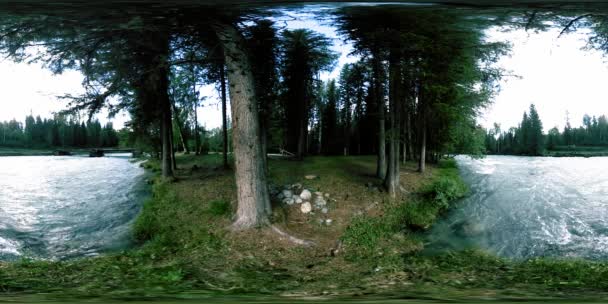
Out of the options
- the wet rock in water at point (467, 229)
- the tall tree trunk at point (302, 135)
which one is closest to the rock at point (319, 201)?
the tall tree trunk at point (302, 135)

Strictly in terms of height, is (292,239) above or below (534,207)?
below

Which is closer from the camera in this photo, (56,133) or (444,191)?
(56,133)

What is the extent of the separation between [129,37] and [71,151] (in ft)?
1.60

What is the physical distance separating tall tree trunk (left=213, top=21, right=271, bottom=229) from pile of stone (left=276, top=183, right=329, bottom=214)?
0.07 metres

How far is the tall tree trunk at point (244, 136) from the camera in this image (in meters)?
1.54

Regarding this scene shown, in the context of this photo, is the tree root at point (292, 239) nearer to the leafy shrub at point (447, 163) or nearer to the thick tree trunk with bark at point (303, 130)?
the thick tree trunk with bark at point (303, 130)

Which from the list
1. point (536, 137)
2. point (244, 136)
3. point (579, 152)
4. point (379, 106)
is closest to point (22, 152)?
point (244, 136)

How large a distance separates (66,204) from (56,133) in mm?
278

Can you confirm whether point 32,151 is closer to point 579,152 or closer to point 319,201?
point 319,201

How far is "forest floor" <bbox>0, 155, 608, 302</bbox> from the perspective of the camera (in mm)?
1282

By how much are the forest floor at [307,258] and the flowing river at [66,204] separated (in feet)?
0.18

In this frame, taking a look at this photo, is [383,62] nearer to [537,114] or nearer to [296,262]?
[537,114]

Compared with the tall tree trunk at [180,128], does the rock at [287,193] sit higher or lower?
lower

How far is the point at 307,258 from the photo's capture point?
1.47 m
